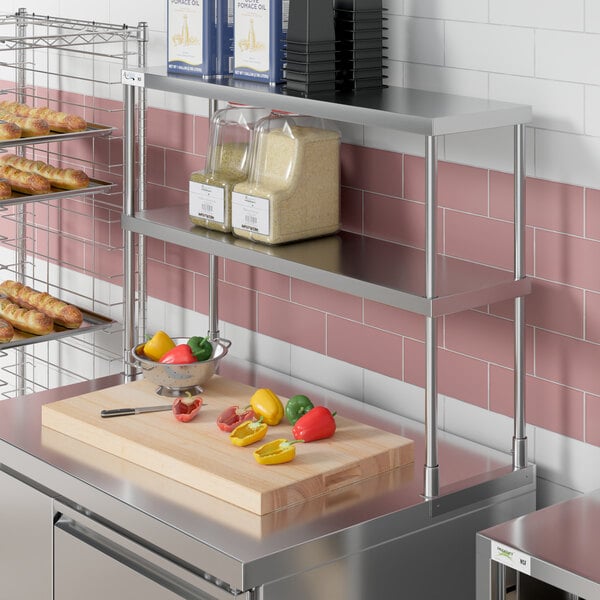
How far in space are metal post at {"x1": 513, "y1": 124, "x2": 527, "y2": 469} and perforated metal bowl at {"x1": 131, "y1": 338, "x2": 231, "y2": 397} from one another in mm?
711

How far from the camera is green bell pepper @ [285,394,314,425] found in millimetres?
2543

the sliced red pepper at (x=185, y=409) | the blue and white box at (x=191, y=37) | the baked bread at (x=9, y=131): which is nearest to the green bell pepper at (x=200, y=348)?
the sliced red pepper at (x=185, y=409)

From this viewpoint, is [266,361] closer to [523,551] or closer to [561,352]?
[561,352]

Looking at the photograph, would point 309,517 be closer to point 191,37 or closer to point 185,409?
point 185,409

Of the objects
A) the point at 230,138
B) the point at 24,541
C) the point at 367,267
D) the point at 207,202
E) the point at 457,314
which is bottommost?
the point at 24,541

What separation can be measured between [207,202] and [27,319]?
0.71m

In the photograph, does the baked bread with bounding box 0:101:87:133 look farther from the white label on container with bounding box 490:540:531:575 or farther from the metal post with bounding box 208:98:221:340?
the white label on container with bounding box 490:540:531:575

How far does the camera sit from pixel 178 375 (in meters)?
2.74

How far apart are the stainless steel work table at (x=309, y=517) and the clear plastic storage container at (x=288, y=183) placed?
481 millimetres

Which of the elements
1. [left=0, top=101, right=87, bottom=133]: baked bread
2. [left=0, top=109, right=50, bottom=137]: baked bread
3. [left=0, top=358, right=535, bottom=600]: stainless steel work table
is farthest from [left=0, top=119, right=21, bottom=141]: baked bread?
[left=0, top=358, right=535, bottom=600]: stainless steel work table

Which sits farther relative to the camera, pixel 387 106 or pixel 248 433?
pixel 248 433

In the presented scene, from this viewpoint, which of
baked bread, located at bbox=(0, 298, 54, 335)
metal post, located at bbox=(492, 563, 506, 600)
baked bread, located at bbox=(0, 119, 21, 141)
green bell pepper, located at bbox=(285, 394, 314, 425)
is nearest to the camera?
metal post, located at bbox=(492, 563, 506, 600)

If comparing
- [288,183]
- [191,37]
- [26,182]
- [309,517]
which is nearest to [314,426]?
[309,517]

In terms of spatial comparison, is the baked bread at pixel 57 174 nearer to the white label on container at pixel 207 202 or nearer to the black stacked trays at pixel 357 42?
the white label on container at pixel 207 202
